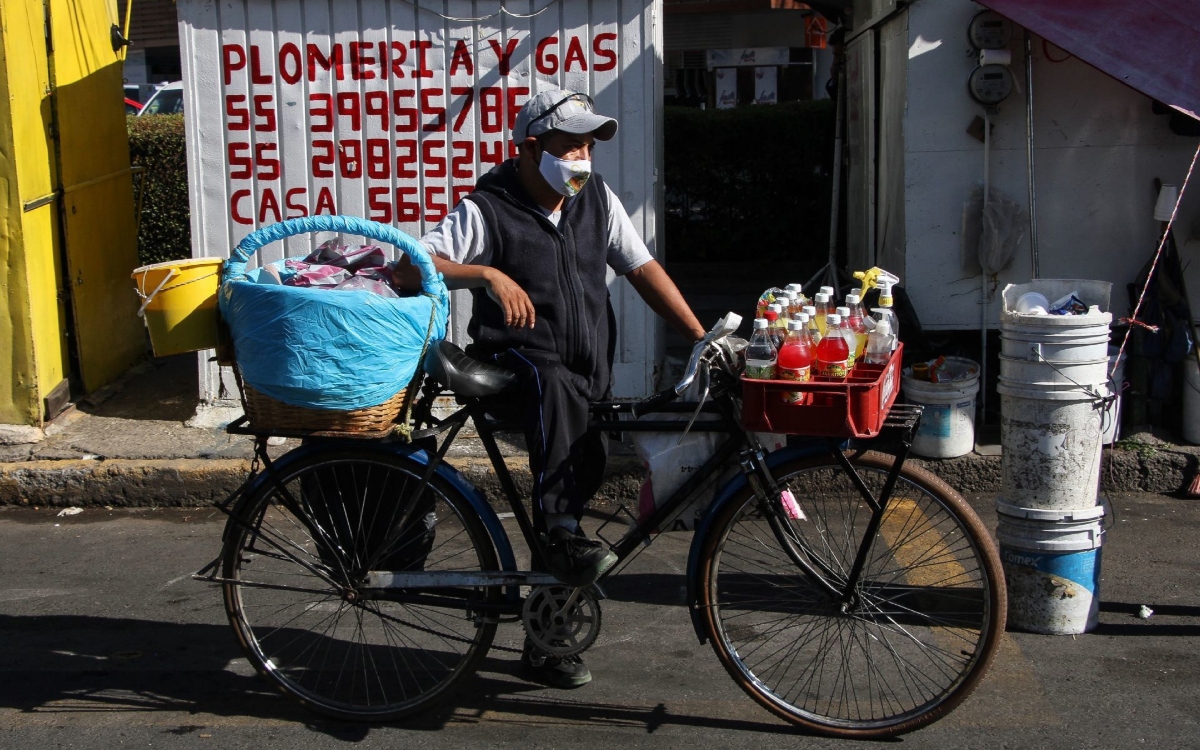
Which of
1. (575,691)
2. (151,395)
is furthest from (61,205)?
(575,691)

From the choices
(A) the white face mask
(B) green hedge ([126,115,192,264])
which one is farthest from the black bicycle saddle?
(B) green hedge ([126,115,192,264])

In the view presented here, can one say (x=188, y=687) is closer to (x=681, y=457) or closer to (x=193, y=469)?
(x=681, y=457)

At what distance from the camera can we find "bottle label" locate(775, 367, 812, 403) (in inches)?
124

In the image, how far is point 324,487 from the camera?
369 cm

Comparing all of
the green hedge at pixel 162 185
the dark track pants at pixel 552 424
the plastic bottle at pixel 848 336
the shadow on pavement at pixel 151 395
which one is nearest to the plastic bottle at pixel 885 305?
the plastic bottle at pixel 848 336

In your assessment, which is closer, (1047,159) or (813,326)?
(813,326)

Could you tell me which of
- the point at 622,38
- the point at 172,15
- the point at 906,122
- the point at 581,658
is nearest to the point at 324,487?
the point at 581,658

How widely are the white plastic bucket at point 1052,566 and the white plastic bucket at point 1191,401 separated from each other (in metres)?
2.04

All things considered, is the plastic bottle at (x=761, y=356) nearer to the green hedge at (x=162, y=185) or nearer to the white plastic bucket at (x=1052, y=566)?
the white plastic bucket at (x=1052, y=566)

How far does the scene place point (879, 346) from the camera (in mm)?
3258

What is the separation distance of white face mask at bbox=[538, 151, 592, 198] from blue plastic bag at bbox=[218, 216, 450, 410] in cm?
47

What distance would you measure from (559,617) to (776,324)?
109 centimetres

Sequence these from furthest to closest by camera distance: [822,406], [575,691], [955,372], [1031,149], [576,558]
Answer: [1031,149], [955,372], [575,691], [576,558], [822,406]

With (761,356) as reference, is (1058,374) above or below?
below
